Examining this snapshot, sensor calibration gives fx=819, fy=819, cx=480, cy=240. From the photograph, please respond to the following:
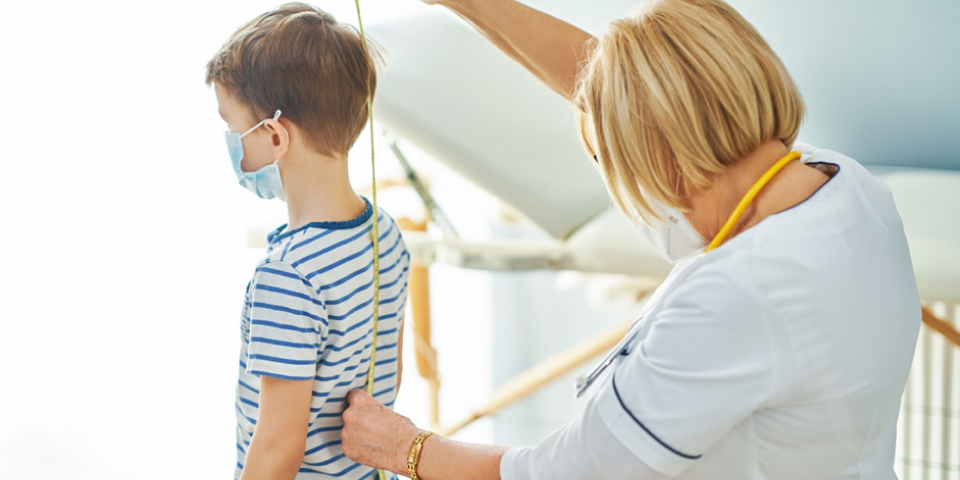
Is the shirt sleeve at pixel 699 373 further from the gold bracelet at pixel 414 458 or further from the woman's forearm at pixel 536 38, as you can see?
the woman's forearm at pixel 536 38

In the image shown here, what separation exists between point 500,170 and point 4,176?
1538mm

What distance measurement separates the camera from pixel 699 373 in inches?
29.7

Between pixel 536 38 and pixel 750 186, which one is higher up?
pixel 536 38

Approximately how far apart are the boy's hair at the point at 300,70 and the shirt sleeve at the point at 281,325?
0.18 metres

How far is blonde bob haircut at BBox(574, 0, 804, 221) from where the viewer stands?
0.81 meters

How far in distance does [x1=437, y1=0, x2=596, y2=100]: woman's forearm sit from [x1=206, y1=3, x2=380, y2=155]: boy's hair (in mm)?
253

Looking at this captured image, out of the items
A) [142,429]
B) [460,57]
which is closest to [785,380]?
[460,57]

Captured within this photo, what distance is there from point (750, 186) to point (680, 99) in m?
0.13

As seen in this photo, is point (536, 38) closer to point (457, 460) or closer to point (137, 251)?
point (457, 460)

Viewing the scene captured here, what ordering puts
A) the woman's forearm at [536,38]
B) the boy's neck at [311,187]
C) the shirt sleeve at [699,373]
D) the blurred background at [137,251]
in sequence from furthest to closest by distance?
1. the blurred background at [137,251]
2. the woman's forearm at [536,38]
3. the boy's neck at [311,187]
4. the shirt sleeve at [699,373]

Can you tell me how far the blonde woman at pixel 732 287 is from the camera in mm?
755

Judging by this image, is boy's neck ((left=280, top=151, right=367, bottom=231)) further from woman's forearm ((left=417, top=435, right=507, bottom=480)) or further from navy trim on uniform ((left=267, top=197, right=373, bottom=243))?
woman's forearm ((left=417, top=435, right=507, bottom=480))

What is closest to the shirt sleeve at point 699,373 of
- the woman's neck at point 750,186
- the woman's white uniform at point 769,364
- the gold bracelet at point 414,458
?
the woman's white uniform at point 769,364

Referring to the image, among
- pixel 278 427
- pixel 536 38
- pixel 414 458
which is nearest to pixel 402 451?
pixel 414 458
